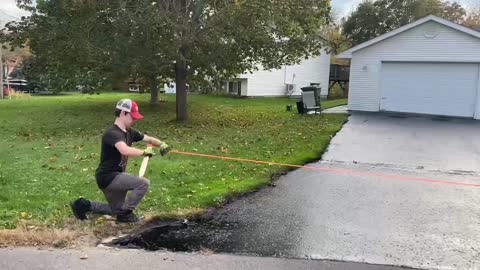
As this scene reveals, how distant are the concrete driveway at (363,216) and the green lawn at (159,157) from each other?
0.67 m

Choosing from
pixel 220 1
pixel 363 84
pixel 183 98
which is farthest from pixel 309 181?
pixel 363 84

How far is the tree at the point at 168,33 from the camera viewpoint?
1473 cm

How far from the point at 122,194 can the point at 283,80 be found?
1182 inches

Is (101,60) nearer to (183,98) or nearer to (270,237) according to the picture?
(183,98)

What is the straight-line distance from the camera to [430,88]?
20891mm

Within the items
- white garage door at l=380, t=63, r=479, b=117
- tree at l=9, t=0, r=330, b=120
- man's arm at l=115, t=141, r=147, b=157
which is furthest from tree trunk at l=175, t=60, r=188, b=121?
man's arm at l=115, t=141, r=147, b=157

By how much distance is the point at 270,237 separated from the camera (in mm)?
5508

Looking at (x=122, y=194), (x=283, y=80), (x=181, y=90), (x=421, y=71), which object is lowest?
(x=122, y=194)

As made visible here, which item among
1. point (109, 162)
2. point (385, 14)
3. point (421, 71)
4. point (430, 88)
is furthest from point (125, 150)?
point (385, 14)

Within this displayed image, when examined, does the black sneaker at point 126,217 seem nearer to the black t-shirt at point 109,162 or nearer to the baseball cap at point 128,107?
the black t-shirt at point 109,162

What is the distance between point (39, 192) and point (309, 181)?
13.9 ft

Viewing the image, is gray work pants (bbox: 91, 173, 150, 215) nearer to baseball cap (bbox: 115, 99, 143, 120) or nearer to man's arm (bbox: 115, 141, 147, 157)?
man's arm (bbox: 115, 141, 147, 157)

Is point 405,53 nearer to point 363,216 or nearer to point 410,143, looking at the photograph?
point 410,143

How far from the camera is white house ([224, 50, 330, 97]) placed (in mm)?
32531
